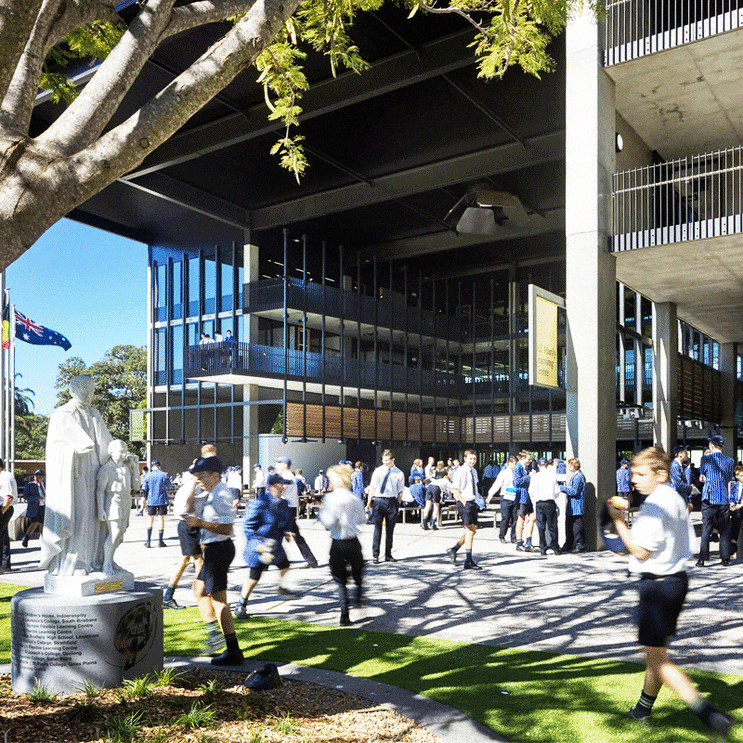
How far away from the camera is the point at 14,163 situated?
4141mm

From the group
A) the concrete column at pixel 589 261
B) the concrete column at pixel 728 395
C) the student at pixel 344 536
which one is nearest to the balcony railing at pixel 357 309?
the concrete column at pixel 728 395

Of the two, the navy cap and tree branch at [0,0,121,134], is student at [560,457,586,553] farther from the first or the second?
tree branch at [0,0,121,134]

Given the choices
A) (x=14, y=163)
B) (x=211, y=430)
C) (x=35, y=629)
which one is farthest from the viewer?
(x=211, y=430)

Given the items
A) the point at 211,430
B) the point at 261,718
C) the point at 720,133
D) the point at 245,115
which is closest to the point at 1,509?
the point at 261,718

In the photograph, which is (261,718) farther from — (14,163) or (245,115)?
(245,115)

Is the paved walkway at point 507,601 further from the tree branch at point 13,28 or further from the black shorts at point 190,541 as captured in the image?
the tree branch at point 13,28

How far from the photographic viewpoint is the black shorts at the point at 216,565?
250 inches

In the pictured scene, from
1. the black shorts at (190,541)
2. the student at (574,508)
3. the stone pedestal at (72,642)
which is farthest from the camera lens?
the student at (574,508)

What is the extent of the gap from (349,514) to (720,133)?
14774 millimetres

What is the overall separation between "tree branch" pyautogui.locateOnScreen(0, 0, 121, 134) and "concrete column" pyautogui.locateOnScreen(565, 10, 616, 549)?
12.0m

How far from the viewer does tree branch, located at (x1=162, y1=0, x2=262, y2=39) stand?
5.20 meters

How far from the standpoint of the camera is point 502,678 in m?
6.20


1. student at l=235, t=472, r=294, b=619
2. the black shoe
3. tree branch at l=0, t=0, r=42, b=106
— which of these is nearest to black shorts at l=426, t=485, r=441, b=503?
student at l=235, t=472, r=294, b=619

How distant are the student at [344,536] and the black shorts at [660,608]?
12.0 feet
